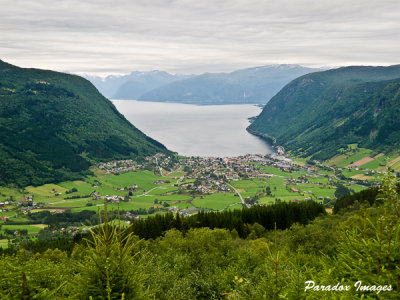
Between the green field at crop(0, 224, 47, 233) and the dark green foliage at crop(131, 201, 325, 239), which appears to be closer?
the dark green foliage at crop(131, 201, 325, 239)

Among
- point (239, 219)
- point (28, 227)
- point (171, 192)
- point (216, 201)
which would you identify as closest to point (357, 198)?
point (239, 219)

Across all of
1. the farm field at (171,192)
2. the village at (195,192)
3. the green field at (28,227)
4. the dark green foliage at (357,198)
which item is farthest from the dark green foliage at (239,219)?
the green field at (28,227)

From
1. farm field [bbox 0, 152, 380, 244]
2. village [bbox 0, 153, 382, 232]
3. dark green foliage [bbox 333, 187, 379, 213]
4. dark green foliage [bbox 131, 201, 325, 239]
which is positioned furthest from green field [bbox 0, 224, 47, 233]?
dark green foliage [bbox 333, 187, 379, 213]

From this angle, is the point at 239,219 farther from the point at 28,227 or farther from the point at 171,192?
the point at 171,192

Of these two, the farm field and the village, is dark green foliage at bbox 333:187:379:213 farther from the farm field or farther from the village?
the village

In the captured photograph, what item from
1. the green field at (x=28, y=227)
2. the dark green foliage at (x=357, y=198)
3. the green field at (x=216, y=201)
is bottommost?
the green field at (x=28, y=227)

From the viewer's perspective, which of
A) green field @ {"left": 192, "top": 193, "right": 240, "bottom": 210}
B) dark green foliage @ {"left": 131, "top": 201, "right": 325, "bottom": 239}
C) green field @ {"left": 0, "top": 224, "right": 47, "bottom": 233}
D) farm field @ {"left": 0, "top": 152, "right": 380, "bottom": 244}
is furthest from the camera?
green field @ {"left": 192, "top": 193, "right": 240, "bottom": 210}

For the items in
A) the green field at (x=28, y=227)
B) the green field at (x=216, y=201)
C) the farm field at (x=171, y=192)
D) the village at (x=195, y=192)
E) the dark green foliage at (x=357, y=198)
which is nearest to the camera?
the dark green foliage at (x=357, y=198)

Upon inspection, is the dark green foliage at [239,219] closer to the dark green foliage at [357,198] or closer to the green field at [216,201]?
the dark green foliage at [357,198]

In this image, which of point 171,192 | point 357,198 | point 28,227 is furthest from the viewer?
point 171,192
